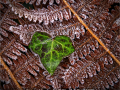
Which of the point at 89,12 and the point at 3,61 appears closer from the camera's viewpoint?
the point at 3,61

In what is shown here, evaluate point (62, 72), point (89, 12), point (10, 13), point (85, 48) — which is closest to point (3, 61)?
point (10, 13)

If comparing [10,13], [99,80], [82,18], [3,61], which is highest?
[10,13]

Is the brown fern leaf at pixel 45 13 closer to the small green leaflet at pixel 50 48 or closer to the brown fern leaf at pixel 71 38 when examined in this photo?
the brown fern leaf at pixel 71 38

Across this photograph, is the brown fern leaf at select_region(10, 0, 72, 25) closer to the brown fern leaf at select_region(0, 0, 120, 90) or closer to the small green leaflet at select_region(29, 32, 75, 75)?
the brown fern leaf at select_region(0, 0, 120, 90)

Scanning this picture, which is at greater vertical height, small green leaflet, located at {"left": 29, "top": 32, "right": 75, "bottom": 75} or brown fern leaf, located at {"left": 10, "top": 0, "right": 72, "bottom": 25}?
brown fern leaf, located at {"left": 10, "top": 0, "right": 72, "bottom": 25}

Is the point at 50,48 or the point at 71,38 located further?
the point at 71,38

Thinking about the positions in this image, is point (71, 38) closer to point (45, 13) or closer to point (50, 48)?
point (50, 48)

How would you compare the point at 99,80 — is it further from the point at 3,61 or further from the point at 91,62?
the point at 3,61

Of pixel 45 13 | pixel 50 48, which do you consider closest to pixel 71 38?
pixel 50 48

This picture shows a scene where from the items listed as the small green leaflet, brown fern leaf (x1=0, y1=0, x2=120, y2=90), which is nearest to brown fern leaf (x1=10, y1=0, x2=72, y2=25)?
brown fern leaf (x1=0, y1=0, x2=120, y2=90)
